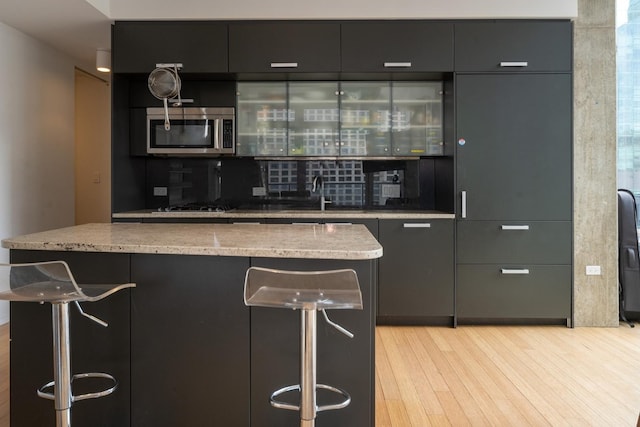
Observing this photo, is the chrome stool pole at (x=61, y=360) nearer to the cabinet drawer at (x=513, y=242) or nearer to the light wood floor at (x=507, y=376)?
the light wood floor at (x=507, y=376)

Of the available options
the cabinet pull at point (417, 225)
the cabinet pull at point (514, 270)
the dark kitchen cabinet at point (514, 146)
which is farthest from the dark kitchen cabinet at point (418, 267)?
the cabinet pull at point (514, 270)

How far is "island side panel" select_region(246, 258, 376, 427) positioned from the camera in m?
1.78

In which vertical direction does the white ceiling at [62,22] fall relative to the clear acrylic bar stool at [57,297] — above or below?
above

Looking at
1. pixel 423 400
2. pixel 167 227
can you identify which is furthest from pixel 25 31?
pixel 423 400

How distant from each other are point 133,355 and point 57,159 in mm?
3279

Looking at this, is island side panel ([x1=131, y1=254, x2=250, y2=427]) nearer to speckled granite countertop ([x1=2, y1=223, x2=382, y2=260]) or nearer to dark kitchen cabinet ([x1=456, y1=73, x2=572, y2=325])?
speckled granite countertop ([x1=2, y1=223, x2=382, y2=260])

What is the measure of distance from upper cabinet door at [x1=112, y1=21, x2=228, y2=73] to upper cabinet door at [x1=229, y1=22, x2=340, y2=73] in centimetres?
14

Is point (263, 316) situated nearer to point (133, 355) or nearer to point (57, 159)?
point (133, 355)

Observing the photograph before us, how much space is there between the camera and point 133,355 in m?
1.88

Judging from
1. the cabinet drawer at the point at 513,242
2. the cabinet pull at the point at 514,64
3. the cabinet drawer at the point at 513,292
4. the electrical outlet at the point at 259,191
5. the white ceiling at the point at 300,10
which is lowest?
the cabinet drawer at the point at 513,292

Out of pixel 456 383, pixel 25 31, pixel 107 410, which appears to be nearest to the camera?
pixel 107 410

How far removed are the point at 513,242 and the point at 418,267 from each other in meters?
0.77

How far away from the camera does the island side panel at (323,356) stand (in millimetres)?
1776

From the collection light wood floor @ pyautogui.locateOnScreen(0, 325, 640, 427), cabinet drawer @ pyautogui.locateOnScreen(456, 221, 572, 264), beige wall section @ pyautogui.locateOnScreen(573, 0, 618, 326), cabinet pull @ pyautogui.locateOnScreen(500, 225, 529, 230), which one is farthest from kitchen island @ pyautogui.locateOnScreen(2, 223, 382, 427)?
beige wall section @ pyautogui.locateOnScreen(573, 0, 618, 326)
